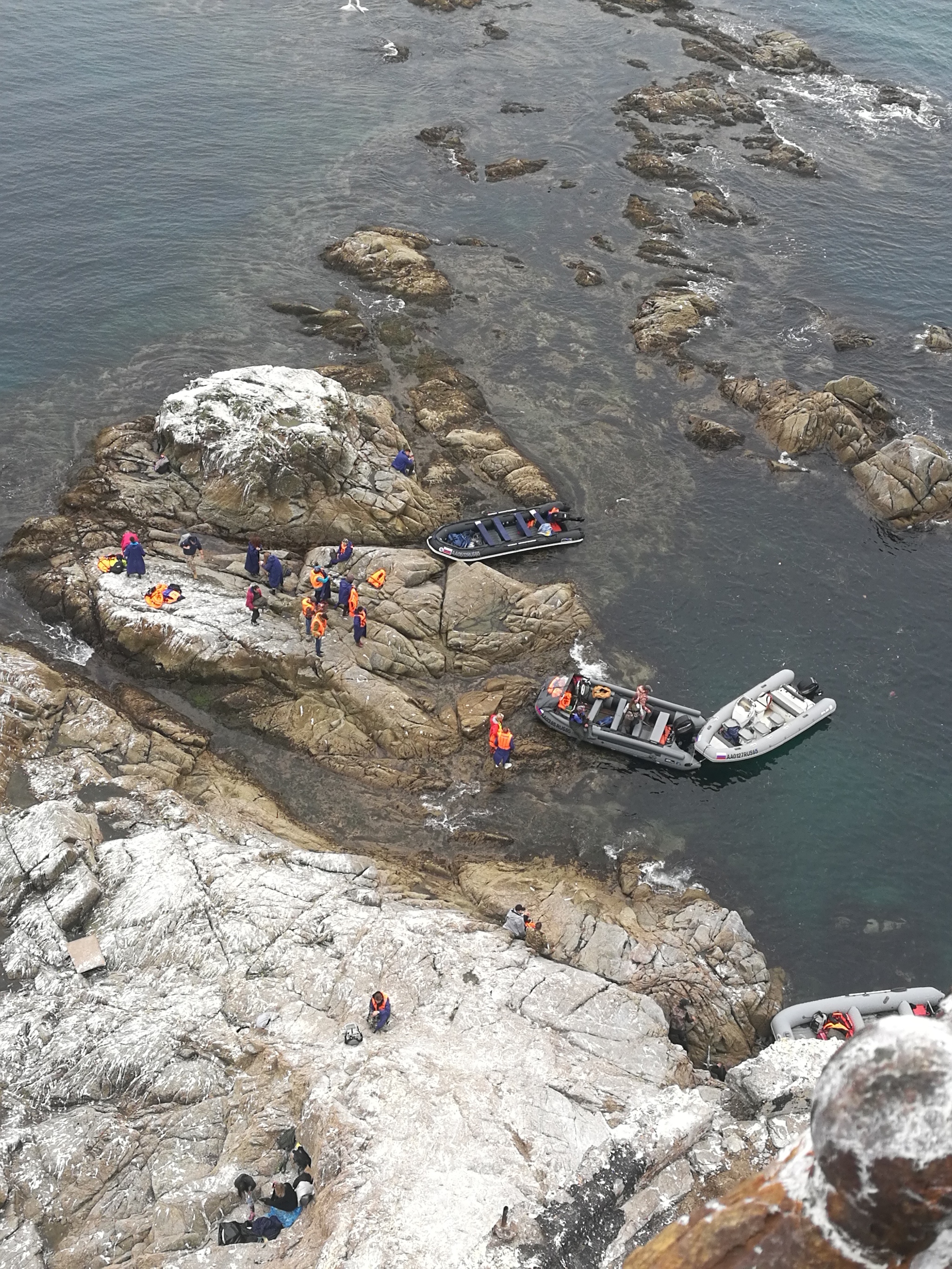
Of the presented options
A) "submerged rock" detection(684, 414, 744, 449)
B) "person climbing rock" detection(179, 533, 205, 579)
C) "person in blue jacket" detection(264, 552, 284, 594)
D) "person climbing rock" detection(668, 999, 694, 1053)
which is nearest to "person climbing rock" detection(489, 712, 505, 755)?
"person in blue jacket" detection(264, 552, 284, 594)

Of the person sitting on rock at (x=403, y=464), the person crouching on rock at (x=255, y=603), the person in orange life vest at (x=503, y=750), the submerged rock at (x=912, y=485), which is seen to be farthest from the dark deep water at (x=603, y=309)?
the person crouching on rock at (x=255, y=603)

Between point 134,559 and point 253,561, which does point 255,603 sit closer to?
point 253,561

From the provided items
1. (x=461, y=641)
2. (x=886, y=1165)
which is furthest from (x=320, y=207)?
(x=886, y=1165)

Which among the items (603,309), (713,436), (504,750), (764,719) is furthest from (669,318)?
(504,750)

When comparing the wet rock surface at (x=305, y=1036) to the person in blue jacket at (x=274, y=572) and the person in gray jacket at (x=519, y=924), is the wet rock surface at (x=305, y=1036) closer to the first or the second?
the person in gray jacket at (x=519, y=924)

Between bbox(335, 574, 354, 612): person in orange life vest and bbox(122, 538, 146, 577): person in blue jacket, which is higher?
bbox(122, 538, 146, 577): person in blue jacket

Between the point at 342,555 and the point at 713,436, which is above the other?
the point at 713,436

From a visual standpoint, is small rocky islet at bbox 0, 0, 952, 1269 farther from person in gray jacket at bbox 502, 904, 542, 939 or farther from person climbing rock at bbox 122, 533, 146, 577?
person climbing rock at bbox 122, 533, 146, 577
